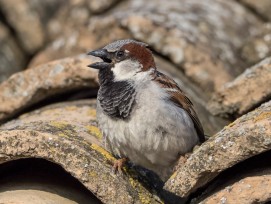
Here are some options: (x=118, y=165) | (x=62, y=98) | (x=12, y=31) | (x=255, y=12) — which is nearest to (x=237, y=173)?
(x=118, y=165)

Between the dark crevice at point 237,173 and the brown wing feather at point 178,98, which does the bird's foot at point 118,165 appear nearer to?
the dark crevice at point 237,173

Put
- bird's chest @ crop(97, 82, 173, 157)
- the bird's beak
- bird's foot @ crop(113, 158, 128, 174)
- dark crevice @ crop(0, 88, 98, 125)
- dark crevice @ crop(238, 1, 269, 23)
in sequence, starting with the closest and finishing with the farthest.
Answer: bird's foot @ crop(113, 158, 128, 174) → bird's chest @ crop(97, 82, 173, 157) → the bird's beak → dark crevice @ crop(0, 88, 98, 125) → dark crevice @ crop(238, 1, 269, 23)

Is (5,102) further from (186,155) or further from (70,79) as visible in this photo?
(186,155)

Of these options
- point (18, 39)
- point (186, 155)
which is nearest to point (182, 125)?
point (186, 155)

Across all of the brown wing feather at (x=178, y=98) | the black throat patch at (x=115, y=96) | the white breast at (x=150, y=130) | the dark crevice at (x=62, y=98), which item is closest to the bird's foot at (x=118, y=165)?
the white breast at (x=150, y=130)

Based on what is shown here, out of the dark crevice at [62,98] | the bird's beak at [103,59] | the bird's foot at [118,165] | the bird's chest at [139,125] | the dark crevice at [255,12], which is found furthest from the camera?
the dark crevice at [255,12]

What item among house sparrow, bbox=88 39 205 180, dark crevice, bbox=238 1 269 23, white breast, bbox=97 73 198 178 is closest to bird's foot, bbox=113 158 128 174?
house sparrow, bbox=88 39 205 180

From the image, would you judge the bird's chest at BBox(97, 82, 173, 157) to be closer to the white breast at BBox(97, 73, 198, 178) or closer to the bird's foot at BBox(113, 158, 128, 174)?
the white breast at BBox(97, 73, 198, 178)
